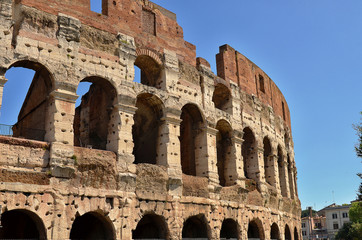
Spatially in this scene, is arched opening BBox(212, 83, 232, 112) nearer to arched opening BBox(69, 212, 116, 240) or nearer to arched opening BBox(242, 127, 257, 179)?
arched opening BBox(242, 127, 257, 179)

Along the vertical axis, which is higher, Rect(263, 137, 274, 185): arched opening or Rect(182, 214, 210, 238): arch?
Rect(263, 137, 274, 185): arched opening

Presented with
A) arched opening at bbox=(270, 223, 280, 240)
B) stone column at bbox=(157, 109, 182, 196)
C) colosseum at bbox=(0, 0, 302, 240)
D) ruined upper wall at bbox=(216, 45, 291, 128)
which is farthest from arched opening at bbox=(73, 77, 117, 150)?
arched opening at bbox=(270, 223, 280, 240)

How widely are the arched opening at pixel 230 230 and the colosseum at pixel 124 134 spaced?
0.13 feet

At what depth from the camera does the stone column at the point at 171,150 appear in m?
13.4

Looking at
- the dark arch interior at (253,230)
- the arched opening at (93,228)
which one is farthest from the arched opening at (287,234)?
the arched opening at (93,228)

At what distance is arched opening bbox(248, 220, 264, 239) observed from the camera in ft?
57.8

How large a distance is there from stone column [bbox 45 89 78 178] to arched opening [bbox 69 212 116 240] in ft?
5.65

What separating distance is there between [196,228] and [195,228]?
0.05m

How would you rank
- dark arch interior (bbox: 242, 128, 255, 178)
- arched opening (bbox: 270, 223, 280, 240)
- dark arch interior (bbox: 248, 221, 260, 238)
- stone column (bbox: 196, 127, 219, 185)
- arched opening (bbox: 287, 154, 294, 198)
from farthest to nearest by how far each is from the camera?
1. arched opening (bbox: 287, 154, 294, 198)
2. arched opening (bbox: 270, 223, 280, 240)
3. dark arch interior (bbox: 242, 128, 255, 178)
4. dark arch interior (bbox: 248, 221, 260, 238)
5. stone column (bbox: 196, 127, 219, 185)

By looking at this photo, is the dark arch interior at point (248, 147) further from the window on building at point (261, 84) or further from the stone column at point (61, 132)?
the stone column at point (61, 132)

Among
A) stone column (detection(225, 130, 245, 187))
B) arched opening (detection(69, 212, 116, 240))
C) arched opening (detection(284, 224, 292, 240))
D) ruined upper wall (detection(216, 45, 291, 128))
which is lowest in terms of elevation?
arched opening (detection(284, 224, 292, 240))

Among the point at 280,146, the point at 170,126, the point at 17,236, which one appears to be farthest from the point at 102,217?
the point at 280,146

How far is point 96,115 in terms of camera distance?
14953 millimetres

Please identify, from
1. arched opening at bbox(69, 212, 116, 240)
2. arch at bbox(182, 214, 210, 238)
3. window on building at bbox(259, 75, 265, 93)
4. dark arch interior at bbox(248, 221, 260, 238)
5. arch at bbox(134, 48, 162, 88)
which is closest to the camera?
arched opening at bbox(69, 212, 116, 240)
